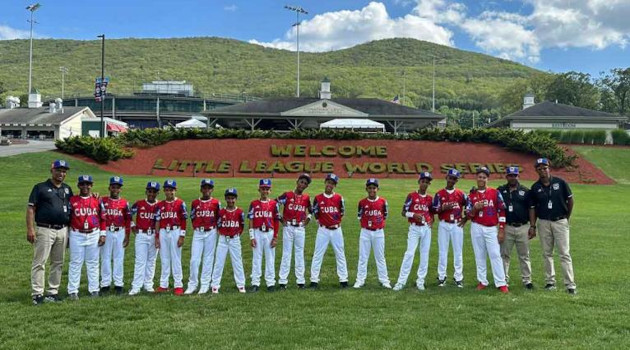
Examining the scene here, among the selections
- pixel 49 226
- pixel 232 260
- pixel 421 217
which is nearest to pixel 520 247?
pixel 421 217

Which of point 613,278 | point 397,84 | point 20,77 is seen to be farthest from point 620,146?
point 20,77

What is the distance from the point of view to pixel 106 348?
5363mm

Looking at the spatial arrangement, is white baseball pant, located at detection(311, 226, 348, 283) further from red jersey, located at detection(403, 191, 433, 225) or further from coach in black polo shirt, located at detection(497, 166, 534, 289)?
coach in black polo shirt, located at detection(497, 166, 534, 289)

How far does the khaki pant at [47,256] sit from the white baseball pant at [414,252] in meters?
5.10

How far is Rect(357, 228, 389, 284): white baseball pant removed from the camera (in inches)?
323

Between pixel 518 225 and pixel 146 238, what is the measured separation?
5.99 m

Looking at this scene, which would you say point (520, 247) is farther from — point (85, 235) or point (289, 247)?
point (85, 235)

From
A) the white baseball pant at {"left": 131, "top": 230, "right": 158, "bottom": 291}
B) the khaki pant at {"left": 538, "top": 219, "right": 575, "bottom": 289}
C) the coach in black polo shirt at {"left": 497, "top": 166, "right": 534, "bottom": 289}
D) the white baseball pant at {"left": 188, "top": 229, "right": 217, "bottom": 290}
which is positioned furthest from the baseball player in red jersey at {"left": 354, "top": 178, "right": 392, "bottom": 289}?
the white baseball pant at {"left": 131, "top": 230, "right": 158, "bottom": 291}

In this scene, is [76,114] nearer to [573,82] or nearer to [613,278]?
[613,278]

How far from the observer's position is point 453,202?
831 cm

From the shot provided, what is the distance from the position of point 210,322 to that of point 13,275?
444 centimetres

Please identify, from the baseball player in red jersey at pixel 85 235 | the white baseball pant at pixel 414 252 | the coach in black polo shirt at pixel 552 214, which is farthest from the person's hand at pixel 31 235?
the coach in black polo shirt at pixel 552 214

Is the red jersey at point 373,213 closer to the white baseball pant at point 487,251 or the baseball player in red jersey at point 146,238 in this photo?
the white baseball pant at point 487,251

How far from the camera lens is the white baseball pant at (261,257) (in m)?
8.04
